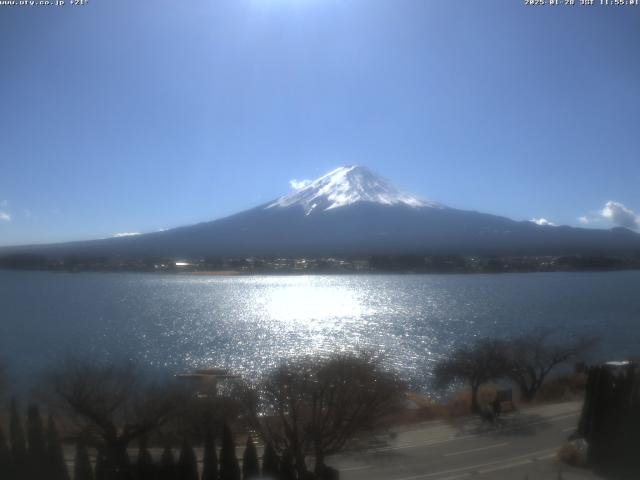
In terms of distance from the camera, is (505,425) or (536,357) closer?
(505,425)

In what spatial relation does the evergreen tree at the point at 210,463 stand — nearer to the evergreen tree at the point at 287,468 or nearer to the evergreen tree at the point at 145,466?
the evergreen tree at the point at 145,466

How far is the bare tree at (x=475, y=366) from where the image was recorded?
6.23 metres

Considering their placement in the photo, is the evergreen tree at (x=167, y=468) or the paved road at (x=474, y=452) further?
the paved road at (x=474, y=452)

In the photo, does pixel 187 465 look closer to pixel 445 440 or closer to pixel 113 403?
pixel 113 403

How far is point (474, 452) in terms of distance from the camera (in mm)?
4188

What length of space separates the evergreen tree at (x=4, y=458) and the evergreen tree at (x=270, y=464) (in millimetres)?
1596

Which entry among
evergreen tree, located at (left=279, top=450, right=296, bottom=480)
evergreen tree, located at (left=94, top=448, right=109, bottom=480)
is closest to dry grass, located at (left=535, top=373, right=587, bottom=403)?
evergreen tree, located at (left=279, top=450, right=296, bottom=480)

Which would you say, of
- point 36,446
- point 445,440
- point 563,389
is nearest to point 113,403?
point 36,446

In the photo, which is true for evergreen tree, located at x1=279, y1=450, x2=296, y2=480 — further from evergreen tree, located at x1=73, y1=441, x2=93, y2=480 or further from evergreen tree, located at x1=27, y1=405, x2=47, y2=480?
evergreen tree, located at x1=27, y1=405, x2=47, y2=480

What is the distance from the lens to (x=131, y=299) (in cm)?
1222

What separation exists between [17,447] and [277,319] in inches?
324

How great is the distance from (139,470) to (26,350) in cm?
336

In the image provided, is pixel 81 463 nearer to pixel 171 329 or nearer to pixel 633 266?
pixel 171 329

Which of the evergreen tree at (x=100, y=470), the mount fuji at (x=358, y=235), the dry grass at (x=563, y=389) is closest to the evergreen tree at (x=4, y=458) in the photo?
the evergreen tree at (x=100, y=470)
